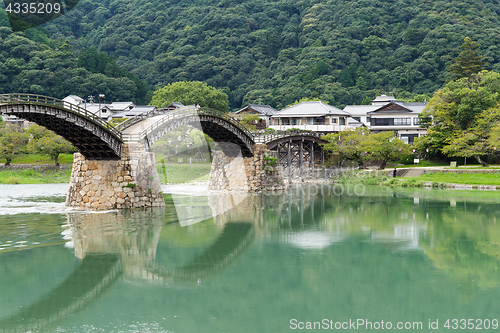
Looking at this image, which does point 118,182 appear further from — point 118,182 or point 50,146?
point 50,146

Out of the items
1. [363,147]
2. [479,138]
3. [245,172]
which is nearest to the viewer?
[245,172]

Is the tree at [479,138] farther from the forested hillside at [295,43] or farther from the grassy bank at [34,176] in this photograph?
the forested hillside at [295,43]

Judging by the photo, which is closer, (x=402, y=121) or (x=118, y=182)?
(x=118, y=182)

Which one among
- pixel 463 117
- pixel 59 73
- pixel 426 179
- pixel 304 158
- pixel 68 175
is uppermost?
pixel 59 73

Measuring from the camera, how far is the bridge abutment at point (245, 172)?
37.2m

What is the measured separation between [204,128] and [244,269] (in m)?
20.5

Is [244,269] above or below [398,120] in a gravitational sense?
below

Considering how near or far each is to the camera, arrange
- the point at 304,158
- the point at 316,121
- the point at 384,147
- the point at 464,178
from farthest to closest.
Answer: the point at 316,121 → the point at 304,158 → the point at 384,147 → the point at 464,178

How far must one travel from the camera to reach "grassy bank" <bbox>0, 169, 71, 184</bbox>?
138 ft

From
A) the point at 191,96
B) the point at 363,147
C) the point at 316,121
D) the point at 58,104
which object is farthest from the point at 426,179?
the point at 191,96
